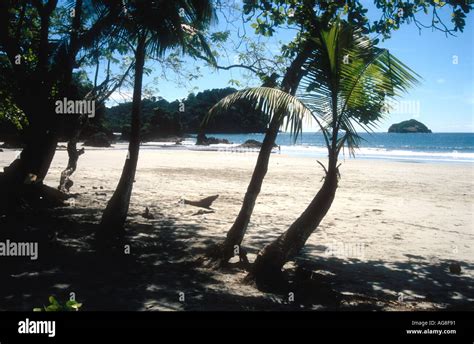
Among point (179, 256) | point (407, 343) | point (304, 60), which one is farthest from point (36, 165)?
point (407, 343)

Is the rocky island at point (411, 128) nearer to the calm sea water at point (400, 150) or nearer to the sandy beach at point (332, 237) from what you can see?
the calm sea water at point (400, 150)

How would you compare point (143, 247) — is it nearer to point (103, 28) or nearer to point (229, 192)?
point (103, 28)

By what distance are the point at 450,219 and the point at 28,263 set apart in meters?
10.7

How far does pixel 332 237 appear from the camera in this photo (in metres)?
8.55

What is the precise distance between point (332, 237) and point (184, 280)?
14.2 feet

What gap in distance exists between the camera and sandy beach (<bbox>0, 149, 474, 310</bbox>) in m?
4.98

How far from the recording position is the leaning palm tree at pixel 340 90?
4660mm

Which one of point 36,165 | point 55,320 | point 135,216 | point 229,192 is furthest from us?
point 229,192

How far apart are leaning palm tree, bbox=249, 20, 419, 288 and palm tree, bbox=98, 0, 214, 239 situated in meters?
2.99

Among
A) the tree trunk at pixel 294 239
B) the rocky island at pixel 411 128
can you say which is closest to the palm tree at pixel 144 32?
the tree trunk at pixel 294 239

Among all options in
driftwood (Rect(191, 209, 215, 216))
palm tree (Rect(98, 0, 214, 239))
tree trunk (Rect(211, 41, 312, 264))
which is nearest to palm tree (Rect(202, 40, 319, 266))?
tree trunk (Rect(211, 41, 312, 264))

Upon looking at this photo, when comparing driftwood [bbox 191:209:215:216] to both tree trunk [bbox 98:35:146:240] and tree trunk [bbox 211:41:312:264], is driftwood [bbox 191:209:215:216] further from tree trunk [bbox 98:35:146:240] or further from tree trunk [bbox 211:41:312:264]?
tree trunk [bbox 211:41:312:264]

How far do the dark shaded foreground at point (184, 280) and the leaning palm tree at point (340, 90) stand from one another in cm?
62

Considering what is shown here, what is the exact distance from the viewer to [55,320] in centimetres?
263
